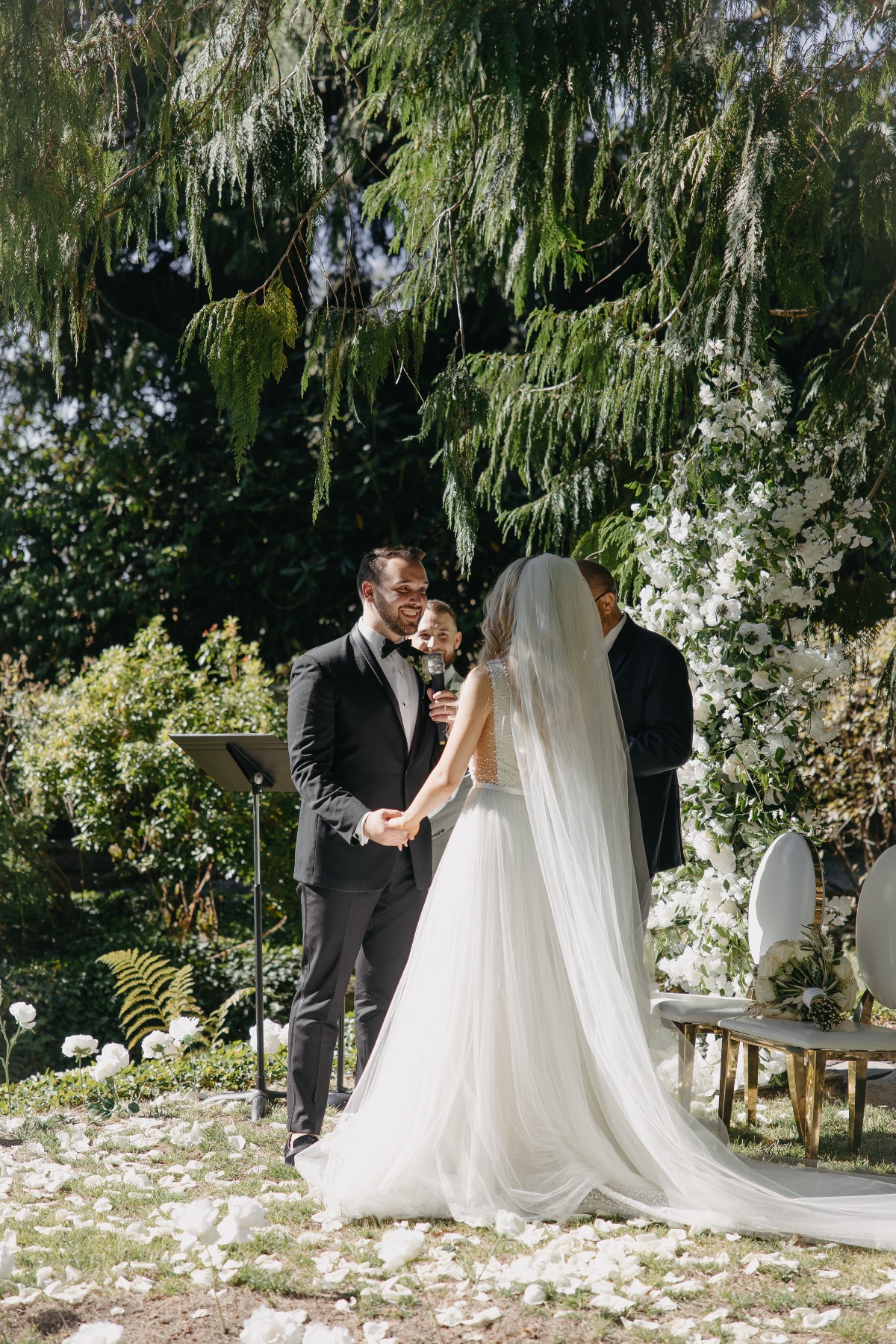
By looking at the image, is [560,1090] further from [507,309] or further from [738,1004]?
[507,309]

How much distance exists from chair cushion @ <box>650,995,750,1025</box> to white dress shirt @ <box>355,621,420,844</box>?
47.3 inches

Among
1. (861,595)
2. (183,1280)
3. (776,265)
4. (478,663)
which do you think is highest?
(776,265)

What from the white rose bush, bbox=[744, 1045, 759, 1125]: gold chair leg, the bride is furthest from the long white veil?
the white rose bush

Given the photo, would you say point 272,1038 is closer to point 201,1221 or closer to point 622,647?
point 622,647

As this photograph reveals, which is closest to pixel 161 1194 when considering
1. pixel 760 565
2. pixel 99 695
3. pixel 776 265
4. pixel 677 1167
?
pixel 677 1167

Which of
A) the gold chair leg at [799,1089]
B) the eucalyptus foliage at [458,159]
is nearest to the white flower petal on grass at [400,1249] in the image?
the gold chair leg at [799,1089]

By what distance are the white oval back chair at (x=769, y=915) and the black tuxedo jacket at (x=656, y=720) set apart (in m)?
0.40

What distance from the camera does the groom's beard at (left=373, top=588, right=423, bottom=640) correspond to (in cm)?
364

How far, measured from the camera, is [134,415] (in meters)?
9.84

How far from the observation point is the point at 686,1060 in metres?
3.87

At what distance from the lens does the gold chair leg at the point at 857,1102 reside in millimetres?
3756

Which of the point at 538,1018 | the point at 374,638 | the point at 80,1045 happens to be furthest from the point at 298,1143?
the point at 374,638

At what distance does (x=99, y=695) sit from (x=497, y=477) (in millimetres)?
4144

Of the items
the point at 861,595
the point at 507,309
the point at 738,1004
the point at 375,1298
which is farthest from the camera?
the point at 507,309
